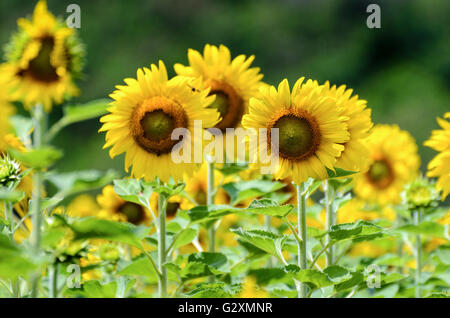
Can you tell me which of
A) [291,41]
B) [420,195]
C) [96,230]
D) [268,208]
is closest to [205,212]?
[268,208]


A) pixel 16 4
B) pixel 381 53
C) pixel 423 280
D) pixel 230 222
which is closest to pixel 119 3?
pixel 16 4

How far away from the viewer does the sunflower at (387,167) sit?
1.23 m

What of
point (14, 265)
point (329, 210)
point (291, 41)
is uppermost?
point (291, 41)

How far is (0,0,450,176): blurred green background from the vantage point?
15.7 ft

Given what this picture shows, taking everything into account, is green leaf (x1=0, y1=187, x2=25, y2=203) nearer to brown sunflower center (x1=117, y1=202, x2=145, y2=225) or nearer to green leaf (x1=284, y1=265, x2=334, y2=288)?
green leaf (x1=284, y1=265, x2=334, y2=288)

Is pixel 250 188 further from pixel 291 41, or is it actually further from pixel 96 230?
pixel 291 41

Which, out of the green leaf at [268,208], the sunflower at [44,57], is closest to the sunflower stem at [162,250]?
the green leaf at [268,208]

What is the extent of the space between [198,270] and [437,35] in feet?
16.4

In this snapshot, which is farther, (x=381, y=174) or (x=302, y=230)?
(x=381, y=174)

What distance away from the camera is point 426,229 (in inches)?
27.3

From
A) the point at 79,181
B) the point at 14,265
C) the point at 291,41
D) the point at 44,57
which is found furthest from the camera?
the point at 291,41

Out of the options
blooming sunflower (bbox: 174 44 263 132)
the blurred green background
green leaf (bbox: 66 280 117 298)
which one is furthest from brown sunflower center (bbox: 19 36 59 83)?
the blurred green background

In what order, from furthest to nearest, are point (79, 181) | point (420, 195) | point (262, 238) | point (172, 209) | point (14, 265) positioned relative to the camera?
point (172, 209) < point (420, 195) < point (262, 238) < point (79, 181) < point (14, 265)

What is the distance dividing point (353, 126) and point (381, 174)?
569mm
